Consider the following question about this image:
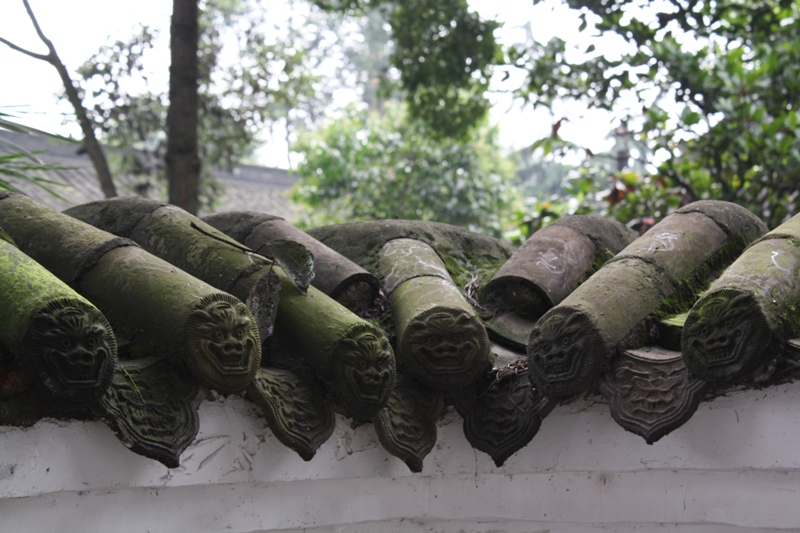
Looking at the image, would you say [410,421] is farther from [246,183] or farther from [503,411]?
[246,183]

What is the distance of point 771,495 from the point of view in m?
2.08

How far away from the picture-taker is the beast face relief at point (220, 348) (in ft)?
5.48

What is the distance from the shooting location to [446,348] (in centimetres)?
202

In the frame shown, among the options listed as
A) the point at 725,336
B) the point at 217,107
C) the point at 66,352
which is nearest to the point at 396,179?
the point at 217,107

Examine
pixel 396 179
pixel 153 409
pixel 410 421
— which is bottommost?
pixel 396 179

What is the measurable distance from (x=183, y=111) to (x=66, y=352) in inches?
213

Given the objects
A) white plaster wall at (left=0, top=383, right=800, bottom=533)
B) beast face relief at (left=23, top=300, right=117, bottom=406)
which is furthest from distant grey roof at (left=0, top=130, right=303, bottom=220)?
beast face relief at (left=23, top=300, right=117, bottom=406)

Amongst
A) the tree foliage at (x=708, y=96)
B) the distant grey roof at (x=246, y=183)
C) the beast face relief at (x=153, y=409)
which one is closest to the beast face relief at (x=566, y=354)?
the beast face relief at (x=153, y=409)

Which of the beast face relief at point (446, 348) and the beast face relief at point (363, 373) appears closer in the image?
the beast face relief at point (363, 373)

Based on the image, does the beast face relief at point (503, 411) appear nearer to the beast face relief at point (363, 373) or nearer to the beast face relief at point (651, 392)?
the beast face relief at point (651, 392)

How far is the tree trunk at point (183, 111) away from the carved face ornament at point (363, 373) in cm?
480

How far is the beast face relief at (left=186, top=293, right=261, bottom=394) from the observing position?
5.48 ft

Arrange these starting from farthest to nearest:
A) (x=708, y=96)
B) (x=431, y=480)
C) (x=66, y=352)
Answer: (x=708, y=96), (x=431, y=480), (x=66, y=352)

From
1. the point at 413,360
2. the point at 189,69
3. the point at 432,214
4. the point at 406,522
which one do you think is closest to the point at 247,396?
the point at 413,360
